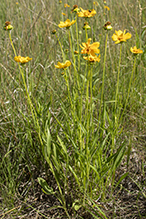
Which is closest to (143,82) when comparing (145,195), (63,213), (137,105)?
(137,105)

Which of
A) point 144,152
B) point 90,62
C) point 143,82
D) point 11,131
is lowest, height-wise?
point 144,152

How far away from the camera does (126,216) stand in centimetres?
93

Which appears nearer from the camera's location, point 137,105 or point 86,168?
point 86,168

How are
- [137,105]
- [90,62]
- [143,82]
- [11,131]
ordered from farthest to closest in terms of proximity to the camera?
[143,82]
[137,105]
[11,131]
[90,62]

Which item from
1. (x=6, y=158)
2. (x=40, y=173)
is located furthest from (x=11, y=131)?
(x=40, y=173)

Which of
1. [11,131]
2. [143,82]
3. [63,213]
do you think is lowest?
[63,213]

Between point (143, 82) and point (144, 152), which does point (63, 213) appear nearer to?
point (144, 152)

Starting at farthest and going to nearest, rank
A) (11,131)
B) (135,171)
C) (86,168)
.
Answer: (11,131), (135,171), (86,168)

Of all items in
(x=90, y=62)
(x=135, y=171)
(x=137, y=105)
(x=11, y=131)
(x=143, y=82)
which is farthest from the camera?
(x=143, y=82)

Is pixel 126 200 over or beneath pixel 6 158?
beneath

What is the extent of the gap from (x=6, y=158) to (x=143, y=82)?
3.88 ft

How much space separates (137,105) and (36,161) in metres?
0.80

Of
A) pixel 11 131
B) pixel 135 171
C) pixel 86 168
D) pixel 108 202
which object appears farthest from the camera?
pixel 11 131

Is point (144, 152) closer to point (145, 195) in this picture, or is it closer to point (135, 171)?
point (135, 171)
